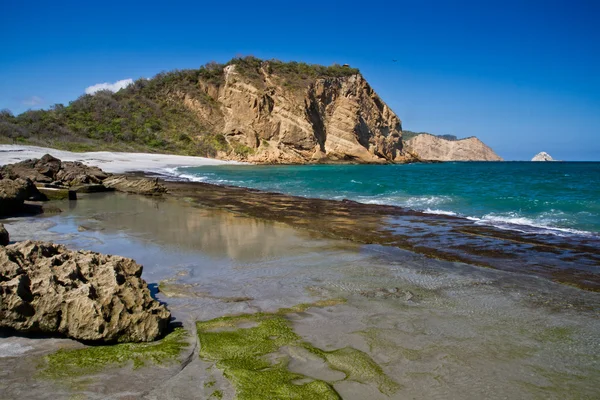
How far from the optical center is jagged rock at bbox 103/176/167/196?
17312 millimetres

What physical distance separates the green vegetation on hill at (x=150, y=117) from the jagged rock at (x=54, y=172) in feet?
85.4

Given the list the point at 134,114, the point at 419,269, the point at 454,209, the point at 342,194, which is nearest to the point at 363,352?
the point at 419,269

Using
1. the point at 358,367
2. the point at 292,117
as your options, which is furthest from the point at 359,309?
the point at 292,117

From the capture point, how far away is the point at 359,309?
184 inches

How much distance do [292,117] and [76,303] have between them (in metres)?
58.9

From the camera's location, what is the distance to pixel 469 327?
13.8 ft

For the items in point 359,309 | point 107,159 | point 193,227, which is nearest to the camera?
point 359,309

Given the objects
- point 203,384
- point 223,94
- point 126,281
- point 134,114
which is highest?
point 223,94

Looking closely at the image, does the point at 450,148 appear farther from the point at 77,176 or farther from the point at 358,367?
the point at 358,367

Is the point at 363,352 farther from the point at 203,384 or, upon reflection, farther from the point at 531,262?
the point at 531,262

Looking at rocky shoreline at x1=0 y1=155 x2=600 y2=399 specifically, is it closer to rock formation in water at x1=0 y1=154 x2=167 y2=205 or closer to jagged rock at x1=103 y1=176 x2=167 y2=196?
rock formation in water at x1=0 y1=154 x2=167 y2=205

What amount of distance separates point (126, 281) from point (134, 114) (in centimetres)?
6298

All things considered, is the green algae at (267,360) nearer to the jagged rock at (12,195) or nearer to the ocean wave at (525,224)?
the ocean wave at (525,224)

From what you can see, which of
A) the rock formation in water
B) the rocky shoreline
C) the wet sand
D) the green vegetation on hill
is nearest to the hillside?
the green vegetation on hill
